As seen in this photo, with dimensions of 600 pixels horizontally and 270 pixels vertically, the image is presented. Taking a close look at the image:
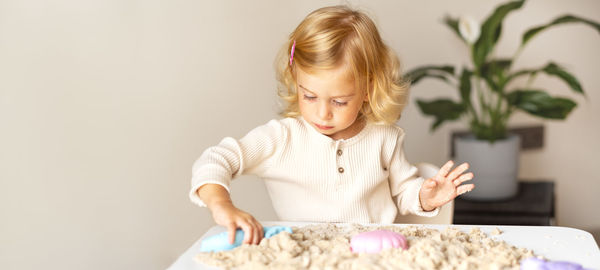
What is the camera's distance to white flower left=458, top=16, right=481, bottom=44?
209 cm

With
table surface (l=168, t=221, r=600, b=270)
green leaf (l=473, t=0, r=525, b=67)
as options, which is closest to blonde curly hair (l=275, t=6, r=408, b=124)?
table surface (l=168, t=221, r=600, b=270)

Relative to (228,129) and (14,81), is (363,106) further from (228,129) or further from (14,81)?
(14,81)

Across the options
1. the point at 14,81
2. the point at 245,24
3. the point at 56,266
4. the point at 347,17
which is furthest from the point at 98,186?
the point at 347,17

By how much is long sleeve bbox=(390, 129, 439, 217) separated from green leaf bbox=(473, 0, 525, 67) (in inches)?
34.5

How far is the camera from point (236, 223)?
37.3 inches

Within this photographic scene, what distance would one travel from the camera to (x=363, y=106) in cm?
133

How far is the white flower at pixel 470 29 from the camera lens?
6.86 ft

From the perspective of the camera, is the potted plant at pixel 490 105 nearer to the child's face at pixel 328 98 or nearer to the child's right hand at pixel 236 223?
the child's face at pixel 328 98

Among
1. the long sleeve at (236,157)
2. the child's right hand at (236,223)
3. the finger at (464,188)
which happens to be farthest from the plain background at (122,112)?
the child's right hand at (236,223)

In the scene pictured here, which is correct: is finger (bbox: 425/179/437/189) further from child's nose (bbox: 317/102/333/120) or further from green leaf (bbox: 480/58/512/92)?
green leaf (bbox: 480/58/512/92)

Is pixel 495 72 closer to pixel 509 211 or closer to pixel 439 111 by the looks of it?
pixel 439 111

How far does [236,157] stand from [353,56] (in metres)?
0.31

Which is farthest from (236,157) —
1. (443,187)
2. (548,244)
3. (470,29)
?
(470,29)

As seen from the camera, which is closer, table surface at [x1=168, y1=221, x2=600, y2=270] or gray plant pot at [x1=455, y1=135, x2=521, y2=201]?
table surface at [x1=168, y1=221, x2=600, y2=270]
